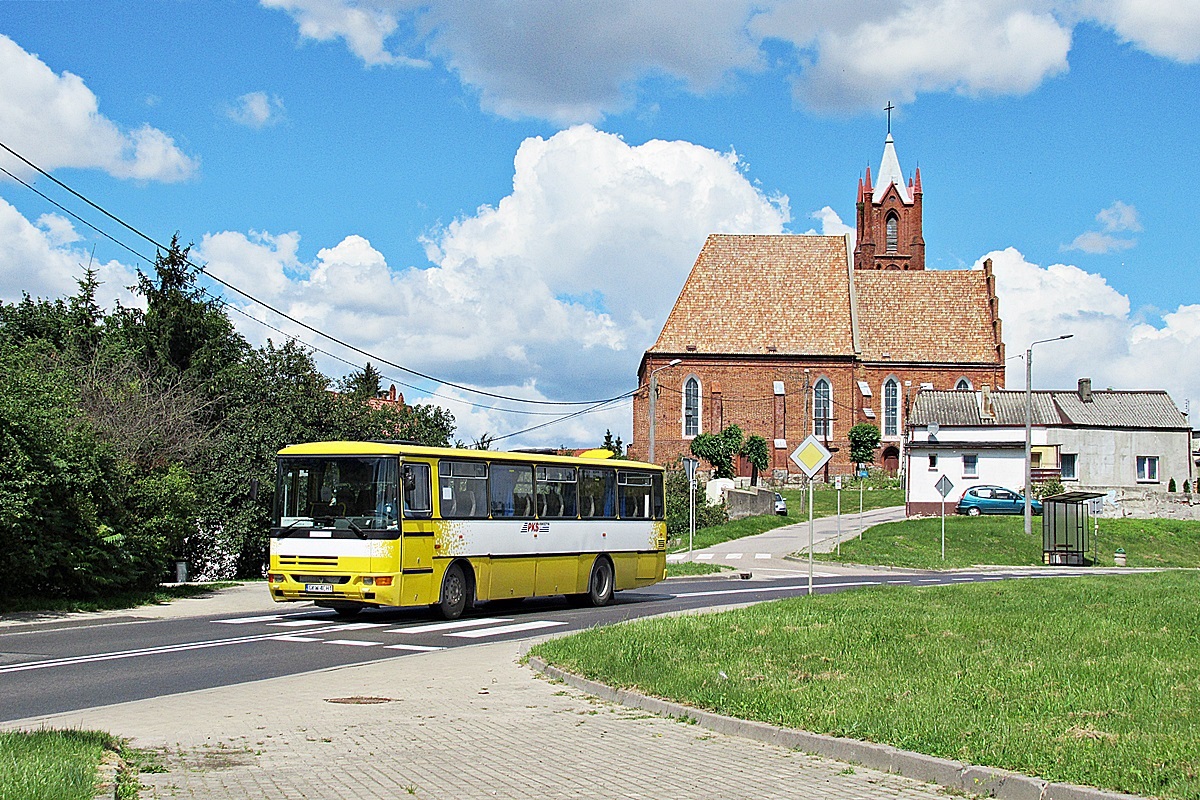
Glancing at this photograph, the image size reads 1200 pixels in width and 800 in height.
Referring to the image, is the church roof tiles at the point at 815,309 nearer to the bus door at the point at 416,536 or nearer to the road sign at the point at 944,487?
the road sign at the point at 944,487

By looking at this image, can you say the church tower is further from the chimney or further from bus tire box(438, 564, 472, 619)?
bus tire box(438, 564, 472, 619)

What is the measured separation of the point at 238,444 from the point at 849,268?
6151 cm

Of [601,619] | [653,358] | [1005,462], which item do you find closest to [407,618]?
[601,619]

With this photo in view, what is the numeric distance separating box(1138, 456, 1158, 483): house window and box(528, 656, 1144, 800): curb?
A: 198ft

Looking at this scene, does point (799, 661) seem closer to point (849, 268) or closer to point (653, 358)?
point (653, 358)

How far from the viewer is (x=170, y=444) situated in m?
31.2

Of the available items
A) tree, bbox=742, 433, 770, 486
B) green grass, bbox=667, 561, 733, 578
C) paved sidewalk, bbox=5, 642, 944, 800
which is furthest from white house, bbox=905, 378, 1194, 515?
paved sidewalk, bbox=5, 642, 944, 800

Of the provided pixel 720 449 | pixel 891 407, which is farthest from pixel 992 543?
pixel 891 407

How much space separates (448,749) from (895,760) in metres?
3.17

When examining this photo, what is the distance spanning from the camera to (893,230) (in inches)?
4198

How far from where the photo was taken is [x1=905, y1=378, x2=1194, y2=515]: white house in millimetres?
59688

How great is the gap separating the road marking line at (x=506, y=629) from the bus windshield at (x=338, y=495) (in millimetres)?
1912

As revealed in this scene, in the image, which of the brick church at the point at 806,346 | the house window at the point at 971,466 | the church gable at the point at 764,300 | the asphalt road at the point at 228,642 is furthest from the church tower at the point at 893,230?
the asphalt road at the point at 228,642

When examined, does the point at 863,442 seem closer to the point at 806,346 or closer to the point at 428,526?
the point at 806,346
